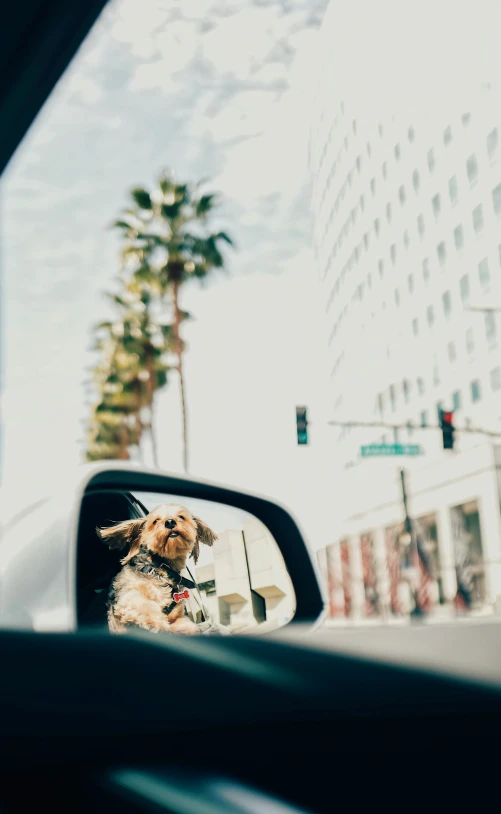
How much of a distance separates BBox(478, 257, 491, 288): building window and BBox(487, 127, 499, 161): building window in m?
6.54

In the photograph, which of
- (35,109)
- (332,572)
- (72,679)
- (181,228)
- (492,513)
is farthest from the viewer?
(332,572)

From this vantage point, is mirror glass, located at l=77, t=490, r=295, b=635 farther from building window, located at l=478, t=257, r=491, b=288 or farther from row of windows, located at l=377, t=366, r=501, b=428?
building window, located at l=478, t=257, r=491, b=288

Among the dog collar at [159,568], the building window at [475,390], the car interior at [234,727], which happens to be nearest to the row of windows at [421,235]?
the building window at [475,390]

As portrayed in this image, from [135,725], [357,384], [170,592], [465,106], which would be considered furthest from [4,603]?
[357,384]

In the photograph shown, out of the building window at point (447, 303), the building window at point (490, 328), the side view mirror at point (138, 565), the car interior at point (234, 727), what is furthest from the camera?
the building window at point (447, 303)

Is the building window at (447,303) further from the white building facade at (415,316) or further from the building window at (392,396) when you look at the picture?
the building window at (392,396)

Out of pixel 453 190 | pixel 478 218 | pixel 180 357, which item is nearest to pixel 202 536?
pixel 180 357

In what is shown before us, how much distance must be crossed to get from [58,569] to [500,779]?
72 centimetres

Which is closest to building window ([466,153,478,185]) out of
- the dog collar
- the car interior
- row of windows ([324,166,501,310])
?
row of windows ([324,166,501,310])

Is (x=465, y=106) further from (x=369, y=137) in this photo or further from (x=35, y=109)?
(x=35, y=109)

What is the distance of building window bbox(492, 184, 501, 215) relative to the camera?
51.1 metres

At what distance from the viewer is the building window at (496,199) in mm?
51062

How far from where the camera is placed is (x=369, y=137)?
76.5m

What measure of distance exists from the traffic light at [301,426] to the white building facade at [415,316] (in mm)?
13230
